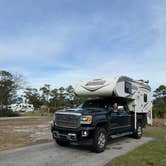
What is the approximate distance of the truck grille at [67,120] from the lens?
858 cm

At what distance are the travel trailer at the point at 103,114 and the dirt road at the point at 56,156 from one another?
A: 1.24 feet

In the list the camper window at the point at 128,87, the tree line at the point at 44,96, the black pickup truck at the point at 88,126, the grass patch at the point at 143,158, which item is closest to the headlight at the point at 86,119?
the black pickup truck at the point at 88,126

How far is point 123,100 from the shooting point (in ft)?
37.7

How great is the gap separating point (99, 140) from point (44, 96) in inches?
1592

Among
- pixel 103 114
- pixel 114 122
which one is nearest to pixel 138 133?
pixel 114 122

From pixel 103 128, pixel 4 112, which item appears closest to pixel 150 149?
pixel 103 128

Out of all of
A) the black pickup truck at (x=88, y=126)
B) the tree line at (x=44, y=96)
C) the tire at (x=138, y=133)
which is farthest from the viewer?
the tree line at (x=44, y=96)

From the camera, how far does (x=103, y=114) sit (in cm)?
918

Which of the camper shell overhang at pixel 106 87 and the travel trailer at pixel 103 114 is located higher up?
the camper shell overhang at pixel 106 87

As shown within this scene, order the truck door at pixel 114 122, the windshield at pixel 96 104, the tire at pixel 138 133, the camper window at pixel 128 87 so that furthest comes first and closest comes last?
the tire at pixel 138 133, the camper window at pixel 128 87, the windshield at pixel 96 104, the truck door at pixel 114 122

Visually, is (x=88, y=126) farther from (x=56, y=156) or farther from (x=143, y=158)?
(x=143, y=158)

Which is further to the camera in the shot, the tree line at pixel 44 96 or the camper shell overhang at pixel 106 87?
the tree line at pixel 44 96

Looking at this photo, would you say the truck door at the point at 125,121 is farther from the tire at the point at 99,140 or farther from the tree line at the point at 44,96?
the tree line at the point at 44,96

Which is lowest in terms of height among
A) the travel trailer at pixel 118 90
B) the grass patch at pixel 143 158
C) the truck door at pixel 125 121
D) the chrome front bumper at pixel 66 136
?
the grass patch at pixel 143 158
